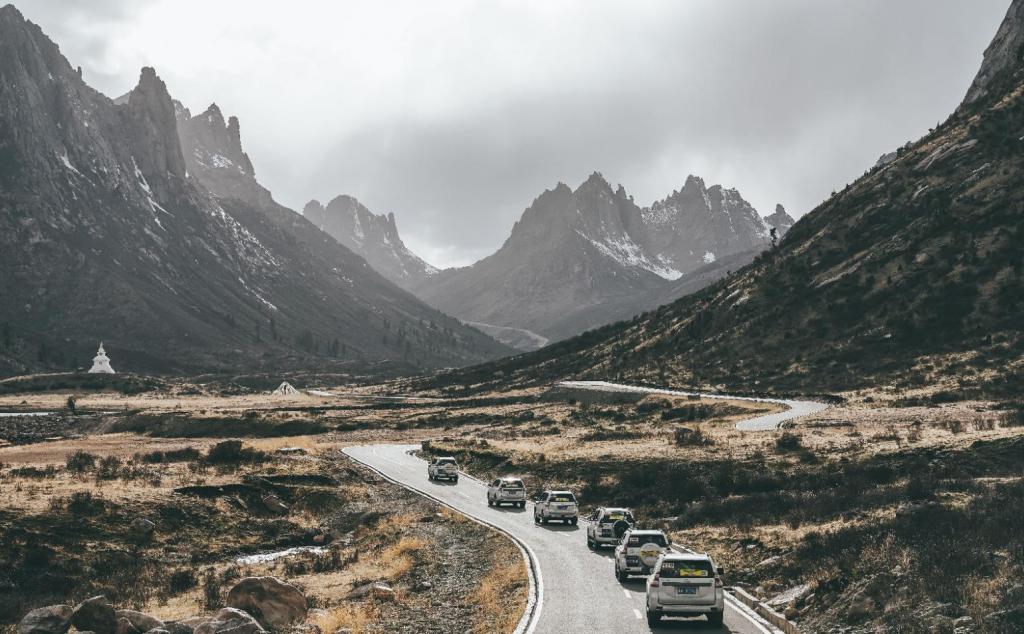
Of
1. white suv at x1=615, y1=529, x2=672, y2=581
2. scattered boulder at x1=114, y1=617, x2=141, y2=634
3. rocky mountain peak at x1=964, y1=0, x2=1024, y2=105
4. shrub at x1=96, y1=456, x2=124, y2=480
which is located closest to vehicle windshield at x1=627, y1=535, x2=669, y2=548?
white suv at x1=615, y1=529, x2=672, y2=581

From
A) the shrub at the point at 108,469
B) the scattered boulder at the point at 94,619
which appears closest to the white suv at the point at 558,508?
the scattered boulder at the point at 94,619

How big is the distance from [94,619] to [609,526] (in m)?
16.2

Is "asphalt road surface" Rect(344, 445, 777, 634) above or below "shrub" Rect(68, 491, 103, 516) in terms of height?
below

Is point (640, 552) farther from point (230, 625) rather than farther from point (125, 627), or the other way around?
point (125, 627)

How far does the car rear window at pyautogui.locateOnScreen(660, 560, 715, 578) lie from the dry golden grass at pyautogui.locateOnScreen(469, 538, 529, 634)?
11.7ft

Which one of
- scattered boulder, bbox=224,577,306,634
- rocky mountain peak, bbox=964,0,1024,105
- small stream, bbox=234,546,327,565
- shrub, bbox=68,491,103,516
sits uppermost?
rocky mountain peak, bbox=964,0,1024,105

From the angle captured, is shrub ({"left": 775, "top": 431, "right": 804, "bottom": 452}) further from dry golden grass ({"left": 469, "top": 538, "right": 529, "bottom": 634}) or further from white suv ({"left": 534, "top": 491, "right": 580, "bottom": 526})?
dry golden grass ({"left": 469, "top": 538, "right": 529, "bottom": 634})

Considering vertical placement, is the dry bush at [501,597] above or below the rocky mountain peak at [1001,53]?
below

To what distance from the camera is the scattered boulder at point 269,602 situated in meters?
21.3

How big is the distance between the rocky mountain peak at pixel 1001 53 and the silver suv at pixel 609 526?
445ft

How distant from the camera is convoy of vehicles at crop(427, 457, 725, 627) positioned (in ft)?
63.0

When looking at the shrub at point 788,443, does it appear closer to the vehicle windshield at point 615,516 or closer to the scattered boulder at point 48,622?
the vehicle windshield at point 615,516

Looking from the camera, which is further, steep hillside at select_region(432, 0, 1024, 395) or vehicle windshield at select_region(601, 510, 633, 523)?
steep hillside at select_region(432, 0, 1024, 395)

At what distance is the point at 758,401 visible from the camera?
8075cm
